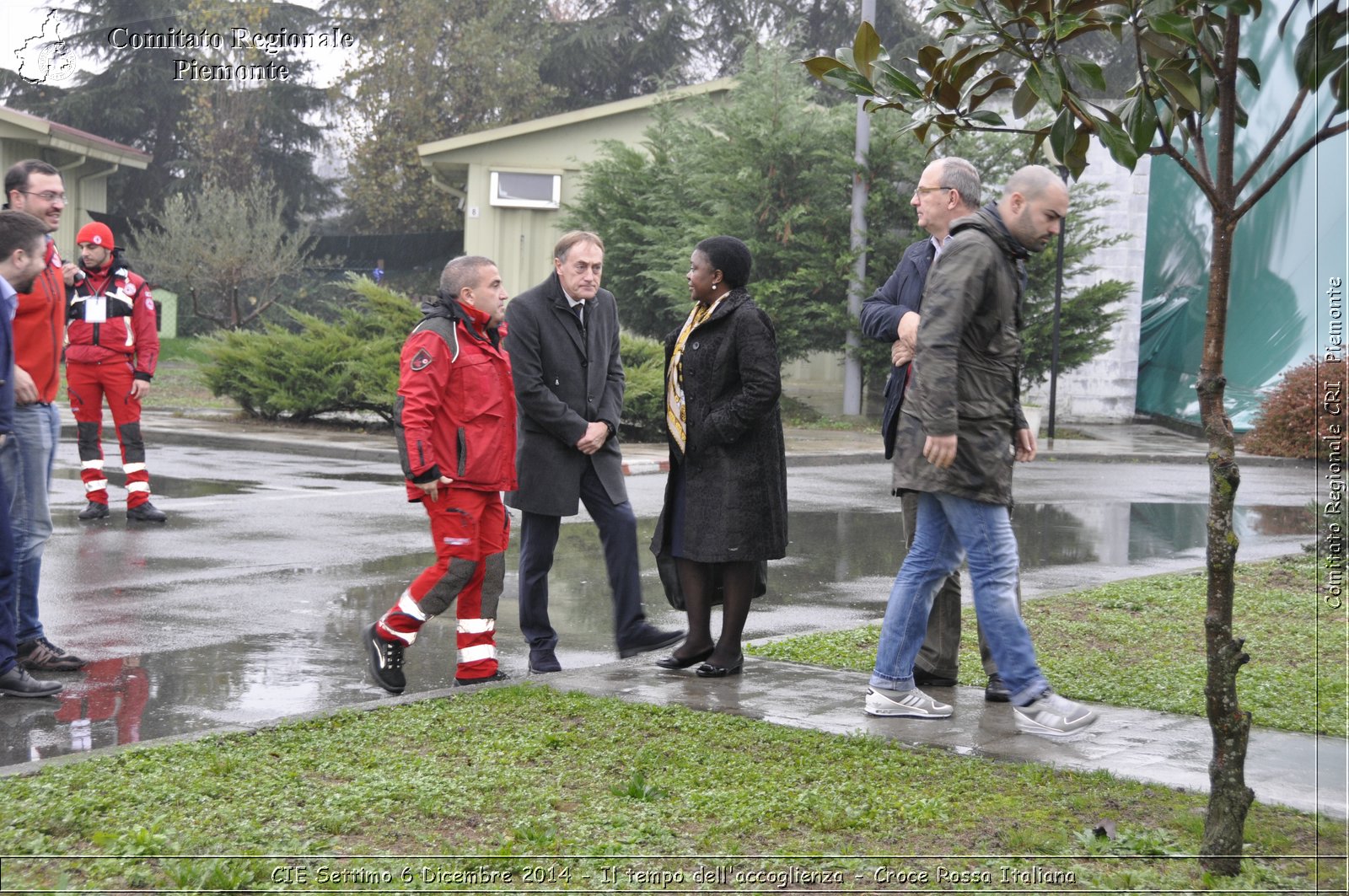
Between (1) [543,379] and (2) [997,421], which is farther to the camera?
(1) [543,379]

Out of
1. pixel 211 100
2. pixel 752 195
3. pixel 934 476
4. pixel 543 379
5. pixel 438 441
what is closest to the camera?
pixel 934 476

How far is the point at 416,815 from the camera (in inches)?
175

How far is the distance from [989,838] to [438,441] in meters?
3.15

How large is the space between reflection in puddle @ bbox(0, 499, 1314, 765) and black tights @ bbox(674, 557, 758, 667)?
2.96 feet

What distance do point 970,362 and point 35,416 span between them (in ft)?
13.8

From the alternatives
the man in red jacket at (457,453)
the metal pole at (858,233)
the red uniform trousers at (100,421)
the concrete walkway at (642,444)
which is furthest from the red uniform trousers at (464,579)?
the metal pole at (858,233)

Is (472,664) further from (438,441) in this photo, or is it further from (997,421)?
(997,421)

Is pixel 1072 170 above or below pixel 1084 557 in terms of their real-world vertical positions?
above

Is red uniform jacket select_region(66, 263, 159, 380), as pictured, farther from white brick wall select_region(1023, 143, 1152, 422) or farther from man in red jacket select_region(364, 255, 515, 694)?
white brick wall select_region(1023, 143, 1152, 422)

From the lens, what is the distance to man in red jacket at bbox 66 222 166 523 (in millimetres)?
11375

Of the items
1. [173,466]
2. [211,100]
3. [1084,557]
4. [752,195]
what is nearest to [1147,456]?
[752,195]

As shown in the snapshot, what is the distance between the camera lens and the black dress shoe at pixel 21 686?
20.6 ft

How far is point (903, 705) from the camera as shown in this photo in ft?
19.3

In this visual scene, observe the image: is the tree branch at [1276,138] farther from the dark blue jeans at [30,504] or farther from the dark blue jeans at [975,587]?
the dark blue jeans at [30,504]
